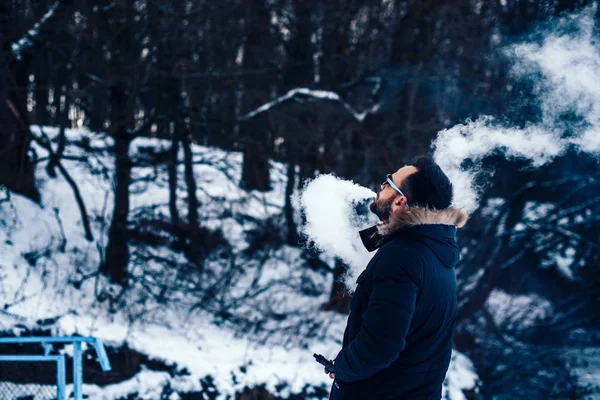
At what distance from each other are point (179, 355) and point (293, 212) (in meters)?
4.28

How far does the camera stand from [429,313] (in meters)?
2.10

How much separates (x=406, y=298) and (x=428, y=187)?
0.51m

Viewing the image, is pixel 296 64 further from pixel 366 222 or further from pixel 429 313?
pixel 429 313

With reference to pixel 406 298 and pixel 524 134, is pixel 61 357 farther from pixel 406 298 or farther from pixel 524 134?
pixel 524 134

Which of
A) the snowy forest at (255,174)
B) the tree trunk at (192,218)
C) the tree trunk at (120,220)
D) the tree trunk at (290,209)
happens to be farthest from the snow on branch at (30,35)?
the tree trunk at (290,209)

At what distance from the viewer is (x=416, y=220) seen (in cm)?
213

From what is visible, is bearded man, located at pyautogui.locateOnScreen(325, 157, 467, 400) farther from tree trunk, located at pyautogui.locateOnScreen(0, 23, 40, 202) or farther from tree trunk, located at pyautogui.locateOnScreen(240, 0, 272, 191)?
tree trunk, located at pyautogui.locateOnScreen(0, 23, 40, 202)

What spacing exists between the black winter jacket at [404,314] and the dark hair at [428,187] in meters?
0.05

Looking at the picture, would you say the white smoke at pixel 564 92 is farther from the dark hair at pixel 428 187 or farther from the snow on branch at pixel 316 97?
the snow on branch at pixel 316 97

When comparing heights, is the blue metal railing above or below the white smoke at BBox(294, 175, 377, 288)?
below

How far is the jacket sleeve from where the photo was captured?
6.35 ft

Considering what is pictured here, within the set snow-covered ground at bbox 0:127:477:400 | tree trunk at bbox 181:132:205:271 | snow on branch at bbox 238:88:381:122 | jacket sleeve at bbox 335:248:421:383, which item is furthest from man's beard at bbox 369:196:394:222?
tree trunk at bbox 181:132:205:271

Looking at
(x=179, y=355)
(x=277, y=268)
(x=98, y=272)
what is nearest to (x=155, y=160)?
(x=98, y=272)

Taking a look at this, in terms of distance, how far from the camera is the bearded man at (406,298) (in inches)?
77.1
